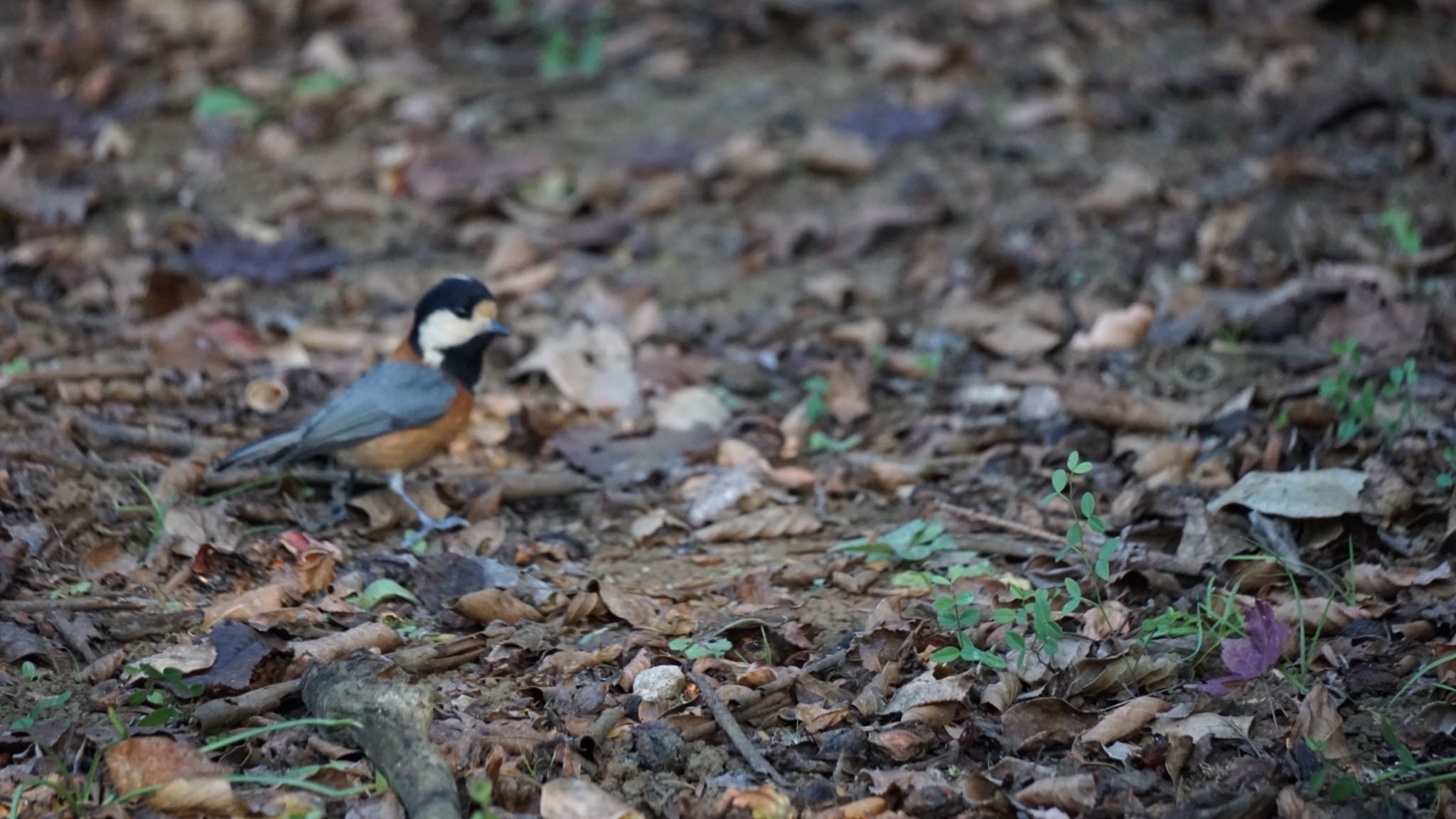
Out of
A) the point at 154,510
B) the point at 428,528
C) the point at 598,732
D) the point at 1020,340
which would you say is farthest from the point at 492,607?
the point at 1020,340

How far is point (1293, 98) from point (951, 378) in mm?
2846

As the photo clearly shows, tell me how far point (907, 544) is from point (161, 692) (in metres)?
2.02

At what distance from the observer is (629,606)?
3.61 metres

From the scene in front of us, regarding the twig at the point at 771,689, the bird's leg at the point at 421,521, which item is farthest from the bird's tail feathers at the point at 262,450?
the twig at the point at 771,689

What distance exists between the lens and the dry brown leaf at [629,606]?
3566 mm

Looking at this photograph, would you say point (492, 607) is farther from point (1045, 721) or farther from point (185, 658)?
point (1045, 721)

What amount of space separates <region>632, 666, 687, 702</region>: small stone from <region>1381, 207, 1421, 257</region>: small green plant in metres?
3.53

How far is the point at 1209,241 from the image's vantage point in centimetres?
558

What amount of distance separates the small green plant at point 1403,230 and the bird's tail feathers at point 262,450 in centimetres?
408

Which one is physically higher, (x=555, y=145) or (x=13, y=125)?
(x=13, y=125)

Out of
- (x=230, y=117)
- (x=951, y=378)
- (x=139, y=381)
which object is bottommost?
(x=951, y=378)

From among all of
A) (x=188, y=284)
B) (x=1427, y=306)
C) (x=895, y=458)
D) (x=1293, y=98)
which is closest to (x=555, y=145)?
(x=188, y=284)

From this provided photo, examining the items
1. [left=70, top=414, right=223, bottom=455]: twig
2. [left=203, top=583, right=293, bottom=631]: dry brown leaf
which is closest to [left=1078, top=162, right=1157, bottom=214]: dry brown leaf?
[left=70, top=414, right=223, bottom=455]: twig

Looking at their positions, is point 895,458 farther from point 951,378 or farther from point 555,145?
point 555,145
